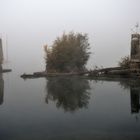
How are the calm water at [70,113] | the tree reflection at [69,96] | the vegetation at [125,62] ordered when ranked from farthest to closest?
the vegetation at [125,62] < the tree reflection at [69,96] < the calm water at [70,113]

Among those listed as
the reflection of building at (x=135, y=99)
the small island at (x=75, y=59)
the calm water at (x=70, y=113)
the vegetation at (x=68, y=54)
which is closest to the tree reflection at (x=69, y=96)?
the calm water at (x=70, y=113)

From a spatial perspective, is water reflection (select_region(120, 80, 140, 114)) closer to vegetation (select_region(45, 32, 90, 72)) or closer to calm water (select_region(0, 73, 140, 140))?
calm water (select_region(0, 73, 140, 140))

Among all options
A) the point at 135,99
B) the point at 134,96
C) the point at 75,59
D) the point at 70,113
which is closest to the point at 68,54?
the point at 75,59

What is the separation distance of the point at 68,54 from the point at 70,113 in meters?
8.38

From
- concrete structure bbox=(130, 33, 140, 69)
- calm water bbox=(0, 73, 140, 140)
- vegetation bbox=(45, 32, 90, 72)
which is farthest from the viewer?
vegetation bbox=(45, 32, 90, 72)

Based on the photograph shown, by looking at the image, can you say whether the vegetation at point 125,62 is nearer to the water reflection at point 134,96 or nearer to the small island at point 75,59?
the small island at point 75,59

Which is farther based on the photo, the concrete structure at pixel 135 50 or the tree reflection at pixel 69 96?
the concrete structure at pixel 135 50

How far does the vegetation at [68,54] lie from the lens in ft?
49.6

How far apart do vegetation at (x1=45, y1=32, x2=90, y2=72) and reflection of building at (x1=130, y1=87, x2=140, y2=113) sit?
559 cm

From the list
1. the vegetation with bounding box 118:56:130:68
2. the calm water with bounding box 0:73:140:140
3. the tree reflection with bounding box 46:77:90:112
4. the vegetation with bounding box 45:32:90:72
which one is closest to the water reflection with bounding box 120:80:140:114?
the calm water with bounding box 0:73:140:140

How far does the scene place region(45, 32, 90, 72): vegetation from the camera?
1511cm

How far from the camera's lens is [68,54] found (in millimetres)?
15109

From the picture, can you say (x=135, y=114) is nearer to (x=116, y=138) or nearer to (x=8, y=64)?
(x=116, y=138)

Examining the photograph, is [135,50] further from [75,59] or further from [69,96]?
[69,96]
